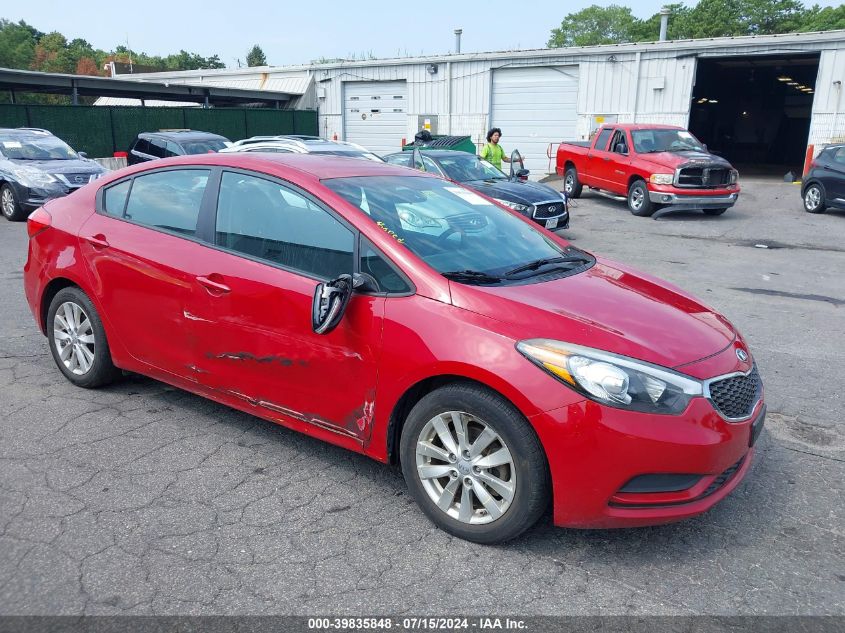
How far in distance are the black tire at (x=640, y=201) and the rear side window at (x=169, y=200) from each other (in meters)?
12.7

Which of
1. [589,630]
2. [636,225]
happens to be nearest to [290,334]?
[589,630]

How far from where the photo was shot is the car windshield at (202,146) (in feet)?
54.4

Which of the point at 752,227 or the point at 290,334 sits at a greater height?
the point at 290,334

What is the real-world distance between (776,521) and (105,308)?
394 centimetres

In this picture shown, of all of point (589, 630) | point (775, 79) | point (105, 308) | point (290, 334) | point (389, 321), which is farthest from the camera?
point (775, 79)

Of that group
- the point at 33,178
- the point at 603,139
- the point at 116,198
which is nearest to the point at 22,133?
the point at 33,178

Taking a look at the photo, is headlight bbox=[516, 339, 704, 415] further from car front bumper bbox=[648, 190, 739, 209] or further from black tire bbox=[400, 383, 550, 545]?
car front bumper bbox=[648, 190, 739, 209]

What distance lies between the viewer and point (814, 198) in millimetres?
15727

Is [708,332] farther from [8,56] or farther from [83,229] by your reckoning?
[8,56]

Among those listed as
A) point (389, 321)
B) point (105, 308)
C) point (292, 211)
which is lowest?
point (105, 308)

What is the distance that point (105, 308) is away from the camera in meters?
4.47

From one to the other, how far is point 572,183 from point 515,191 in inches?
298

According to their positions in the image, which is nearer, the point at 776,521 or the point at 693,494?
the point at 693,494

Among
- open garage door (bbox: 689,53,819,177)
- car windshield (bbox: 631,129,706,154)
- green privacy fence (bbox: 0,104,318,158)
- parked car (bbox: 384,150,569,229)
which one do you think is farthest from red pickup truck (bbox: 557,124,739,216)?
open garage door (bbox: 689,53,819,177)
